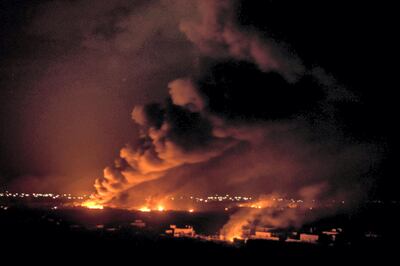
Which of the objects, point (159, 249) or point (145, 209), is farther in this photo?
point (145, 209)

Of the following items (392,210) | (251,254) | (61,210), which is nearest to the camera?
(251,254)

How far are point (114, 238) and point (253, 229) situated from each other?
706 inches

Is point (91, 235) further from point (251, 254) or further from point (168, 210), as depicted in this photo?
point (168, 210)

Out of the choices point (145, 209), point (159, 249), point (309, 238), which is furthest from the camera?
point (145, 209)

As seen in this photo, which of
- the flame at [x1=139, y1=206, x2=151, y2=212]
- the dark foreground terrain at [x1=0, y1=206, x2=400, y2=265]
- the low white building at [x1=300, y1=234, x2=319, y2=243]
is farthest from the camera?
the flame at [x1=139, y1=206, x2=151, y2=212]

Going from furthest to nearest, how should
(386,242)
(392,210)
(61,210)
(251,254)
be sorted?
(392,210) < (61,210) < (386,242) < (251,254)

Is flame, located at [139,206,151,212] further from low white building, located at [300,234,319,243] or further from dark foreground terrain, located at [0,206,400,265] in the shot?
low white building, located at [300,234,319,243]

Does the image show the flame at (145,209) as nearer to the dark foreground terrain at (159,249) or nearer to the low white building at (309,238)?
the dark foreground terrain at (159,249)

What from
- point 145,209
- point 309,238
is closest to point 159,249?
point 309,238

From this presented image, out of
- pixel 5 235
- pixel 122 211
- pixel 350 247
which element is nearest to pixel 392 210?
pixel 122 211

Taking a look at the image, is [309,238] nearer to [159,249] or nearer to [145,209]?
[159,249]

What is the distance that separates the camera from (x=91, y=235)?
57.9m

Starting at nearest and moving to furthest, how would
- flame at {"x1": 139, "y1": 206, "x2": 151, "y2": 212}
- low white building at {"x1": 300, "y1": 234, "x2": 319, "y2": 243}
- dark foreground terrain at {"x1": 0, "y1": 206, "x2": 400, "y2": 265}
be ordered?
dark foreground terrain at {"x1": 0, "y1": 206, "x2": 400, "y2": 265}
low white building at {"x1": 300, "y1": 234, "x2": 319, "y2": 243}
flame at {"x1": 139, "y1": 206, "x2": 151, "y2": 212}

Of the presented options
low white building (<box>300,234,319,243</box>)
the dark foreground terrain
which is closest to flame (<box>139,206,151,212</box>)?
the dark foreground terrain
